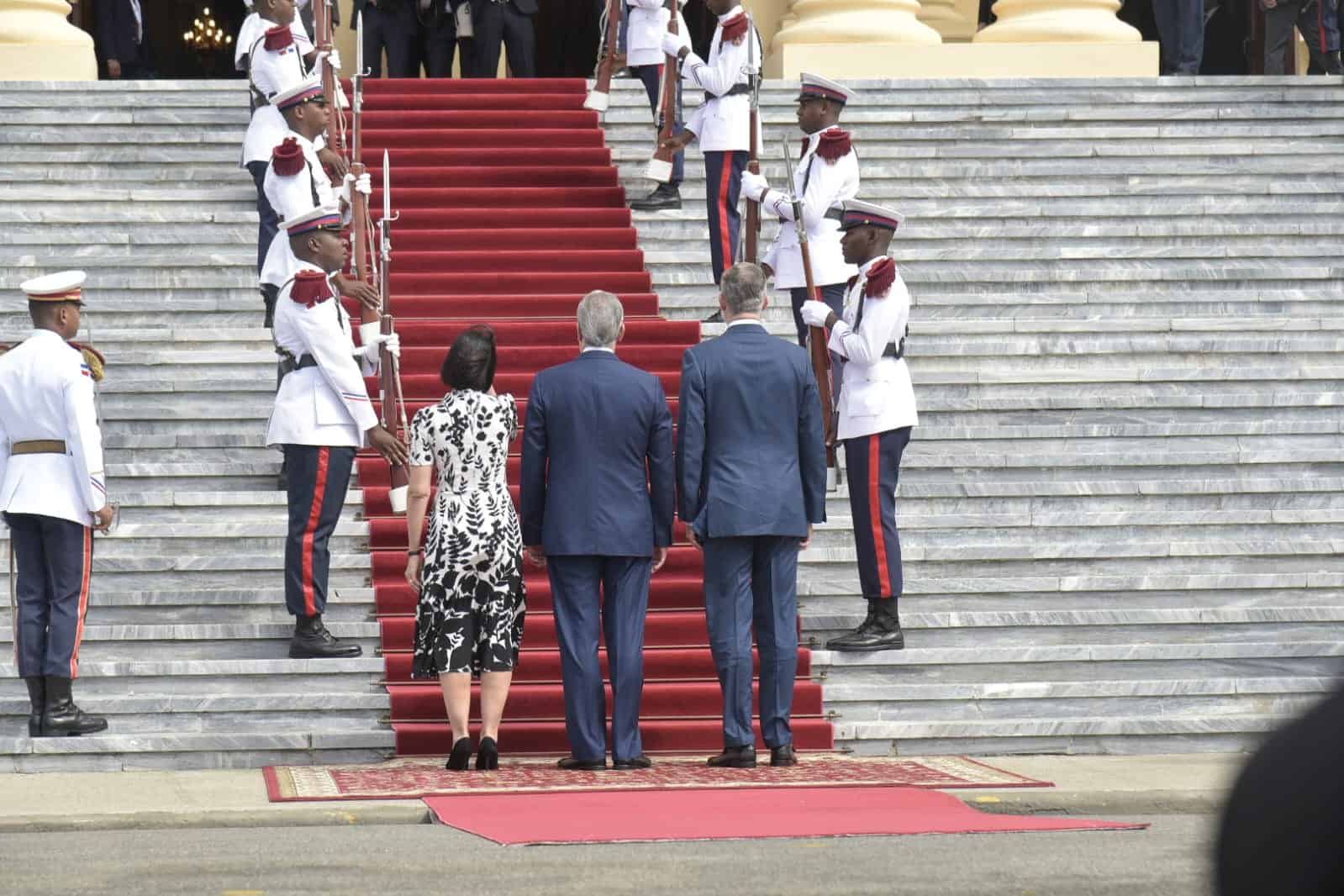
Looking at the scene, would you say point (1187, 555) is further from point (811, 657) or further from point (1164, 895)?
point (1164, 895)

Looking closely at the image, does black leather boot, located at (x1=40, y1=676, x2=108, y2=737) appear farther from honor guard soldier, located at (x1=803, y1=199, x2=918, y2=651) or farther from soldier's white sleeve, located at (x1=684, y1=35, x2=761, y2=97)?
soldier's white sleeve, located at (x1=684, y1=35, x2=761, y2=97)

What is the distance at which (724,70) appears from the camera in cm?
1102

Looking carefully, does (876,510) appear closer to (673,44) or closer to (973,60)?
(673,44)

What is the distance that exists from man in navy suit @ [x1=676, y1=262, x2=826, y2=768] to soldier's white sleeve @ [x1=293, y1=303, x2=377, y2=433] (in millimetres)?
1328

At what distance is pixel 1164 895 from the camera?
4688 mm

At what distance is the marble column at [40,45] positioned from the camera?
14.6m

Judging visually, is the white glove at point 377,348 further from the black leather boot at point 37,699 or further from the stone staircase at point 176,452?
the black leather boot at point 37,699

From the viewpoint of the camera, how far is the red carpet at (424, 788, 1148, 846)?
5602 mm

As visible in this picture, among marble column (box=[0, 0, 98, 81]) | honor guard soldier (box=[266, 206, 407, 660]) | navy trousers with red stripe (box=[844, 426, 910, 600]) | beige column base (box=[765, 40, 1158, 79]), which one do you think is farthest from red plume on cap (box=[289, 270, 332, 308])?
beige column base (box=[765, 40, 1158, 79])

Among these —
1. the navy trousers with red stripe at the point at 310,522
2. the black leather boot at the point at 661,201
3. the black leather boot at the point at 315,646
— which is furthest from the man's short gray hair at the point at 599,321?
the black leather boot at the point at 661,201

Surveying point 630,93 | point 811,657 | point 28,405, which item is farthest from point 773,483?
point 630,93

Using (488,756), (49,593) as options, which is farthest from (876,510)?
(49,593)

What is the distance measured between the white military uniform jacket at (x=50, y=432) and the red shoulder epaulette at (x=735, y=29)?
470 cm

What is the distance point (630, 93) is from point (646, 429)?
23.1ft
